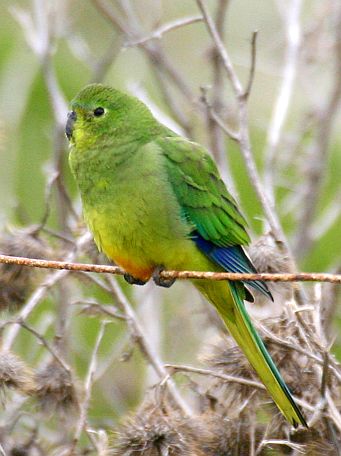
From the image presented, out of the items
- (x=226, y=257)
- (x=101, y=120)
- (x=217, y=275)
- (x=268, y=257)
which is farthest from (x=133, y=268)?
(x=217, y=275)

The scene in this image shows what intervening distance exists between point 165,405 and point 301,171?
2950mm

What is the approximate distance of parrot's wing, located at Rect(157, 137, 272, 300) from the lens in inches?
174

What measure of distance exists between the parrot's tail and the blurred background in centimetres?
17

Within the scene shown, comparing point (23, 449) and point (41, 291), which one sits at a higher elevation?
point (41, 291)

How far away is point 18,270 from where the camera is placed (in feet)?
15.3

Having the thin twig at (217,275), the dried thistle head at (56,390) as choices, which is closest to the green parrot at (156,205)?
the thin twig at (217,275)

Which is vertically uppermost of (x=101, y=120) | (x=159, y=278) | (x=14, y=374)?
(x=101, y=120)

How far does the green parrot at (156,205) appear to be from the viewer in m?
4.17

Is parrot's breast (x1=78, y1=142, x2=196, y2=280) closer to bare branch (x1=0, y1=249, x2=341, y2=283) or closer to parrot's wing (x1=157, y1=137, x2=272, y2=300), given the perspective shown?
parrot's wing (x1=157, y1=137, x2=272, y2=300)

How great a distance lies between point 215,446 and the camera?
408cm

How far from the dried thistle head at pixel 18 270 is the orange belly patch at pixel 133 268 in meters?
0.51

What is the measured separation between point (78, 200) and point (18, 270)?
1810 millimetres

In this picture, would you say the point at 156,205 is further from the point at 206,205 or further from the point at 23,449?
the point at 23,449

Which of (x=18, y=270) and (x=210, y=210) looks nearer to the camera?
(x=210, y=210)
